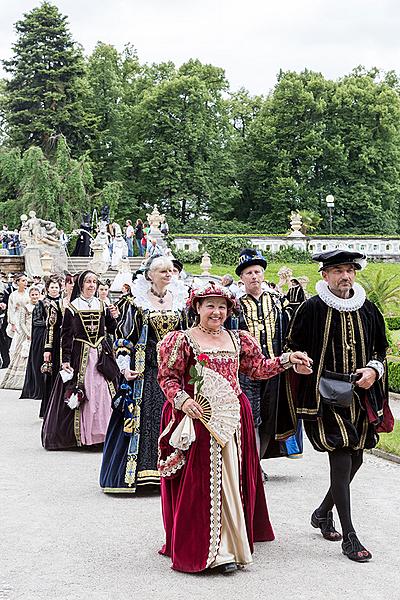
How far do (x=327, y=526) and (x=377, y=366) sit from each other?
3.38 ft

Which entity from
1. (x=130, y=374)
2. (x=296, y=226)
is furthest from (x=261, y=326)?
(x=296, y=226)

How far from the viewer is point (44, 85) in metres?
52.0

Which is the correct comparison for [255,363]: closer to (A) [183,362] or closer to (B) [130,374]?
(A) [183,362]

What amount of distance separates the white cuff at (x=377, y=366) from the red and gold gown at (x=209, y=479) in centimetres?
49

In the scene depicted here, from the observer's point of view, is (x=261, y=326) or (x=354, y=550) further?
(x=261, y=326)

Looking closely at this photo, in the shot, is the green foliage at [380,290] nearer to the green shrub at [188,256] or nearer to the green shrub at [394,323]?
the green shrub at [394,323]

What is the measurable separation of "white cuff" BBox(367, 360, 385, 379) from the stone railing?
32008 mm

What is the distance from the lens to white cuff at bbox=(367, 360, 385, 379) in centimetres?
532

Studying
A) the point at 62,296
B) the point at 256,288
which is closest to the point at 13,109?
the point at 62,296

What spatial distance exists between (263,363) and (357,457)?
2.42 ft

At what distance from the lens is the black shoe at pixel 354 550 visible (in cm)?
512

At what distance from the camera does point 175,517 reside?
5.08 metres

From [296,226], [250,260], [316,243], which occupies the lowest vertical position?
[250,260]

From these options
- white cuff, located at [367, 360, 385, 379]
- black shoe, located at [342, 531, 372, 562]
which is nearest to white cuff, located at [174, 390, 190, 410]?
white cuff, located at [367, 360, 385, 379]
